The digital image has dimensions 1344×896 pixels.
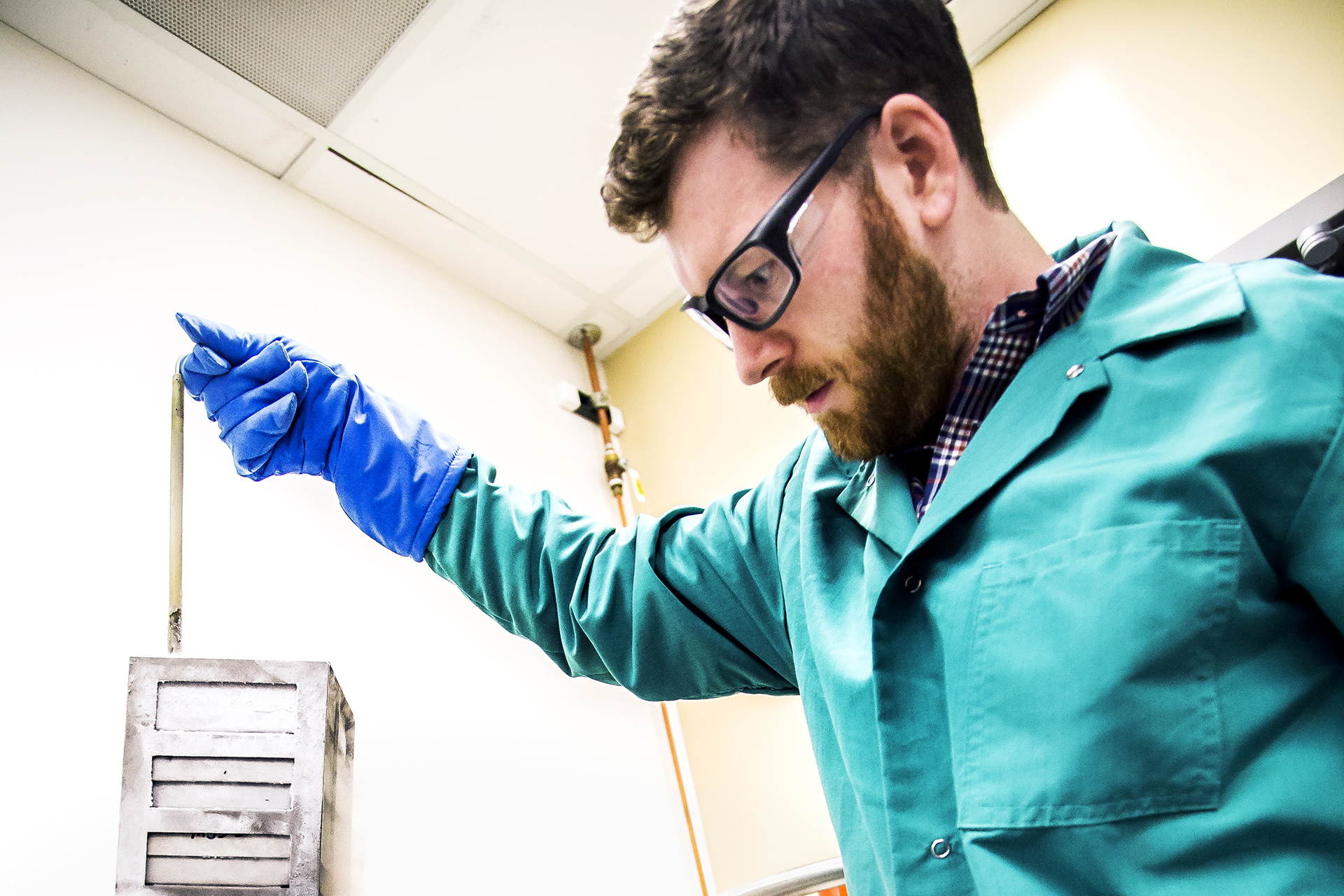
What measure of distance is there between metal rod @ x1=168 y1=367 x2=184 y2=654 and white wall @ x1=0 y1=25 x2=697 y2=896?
30 centimetres

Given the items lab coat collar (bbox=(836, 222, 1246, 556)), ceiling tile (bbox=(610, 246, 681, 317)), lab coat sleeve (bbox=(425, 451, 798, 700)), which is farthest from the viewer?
ceiling tile (bbox=(610, 246, 681, 317))

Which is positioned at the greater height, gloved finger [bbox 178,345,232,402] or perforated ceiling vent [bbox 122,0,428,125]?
perforated ceiling vent [bbox 122,0,428,125]

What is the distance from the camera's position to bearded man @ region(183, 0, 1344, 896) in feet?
1.91

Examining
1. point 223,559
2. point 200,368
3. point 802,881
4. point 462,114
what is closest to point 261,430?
point 200,368

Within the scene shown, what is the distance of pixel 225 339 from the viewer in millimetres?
1045

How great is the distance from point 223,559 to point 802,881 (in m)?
1.05

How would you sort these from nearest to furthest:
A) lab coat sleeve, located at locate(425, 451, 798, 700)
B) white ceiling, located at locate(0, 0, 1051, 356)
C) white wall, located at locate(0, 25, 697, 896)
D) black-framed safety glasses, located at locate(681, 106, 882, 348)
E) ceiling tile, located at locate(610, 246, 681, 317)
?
black-framed safety glasses, located at locate(681, 106, 882, 348) → lab coat sleeve, located at locate(425, 451, 798, 700) → white wall, located at locate(0, 25, 697, 896) → white ceiling, located at locate(0, 0, 1051, 356) → ceiling tile, located at locate(610, 246, 681, 317)

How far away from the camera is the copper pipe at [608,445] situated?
2416 mm

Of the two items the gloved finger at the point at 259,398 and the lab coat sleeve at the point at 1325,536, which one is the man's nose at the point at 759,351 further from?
the gloved finger at the point at 259,398

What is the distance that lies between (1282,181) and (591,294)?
1.64m

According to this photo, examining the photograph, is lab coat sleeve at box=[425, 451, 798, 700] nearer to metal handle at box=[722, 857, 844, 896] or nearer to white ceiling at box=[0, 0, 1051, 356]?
metal handle at box=[722, 857, 844, 896]

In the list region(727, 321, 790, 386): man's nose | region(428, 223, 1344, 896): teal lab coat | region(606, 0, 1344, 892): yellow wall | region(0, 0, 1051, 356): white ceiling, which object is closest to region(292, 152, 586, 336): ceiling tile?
region(0, 0, 1051, 356): white ceiling

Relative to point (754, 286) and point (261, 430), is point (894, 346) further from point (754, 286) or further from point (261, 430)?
point (261, 430)

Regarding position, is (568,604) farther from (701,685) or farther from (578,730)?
(578,730)
